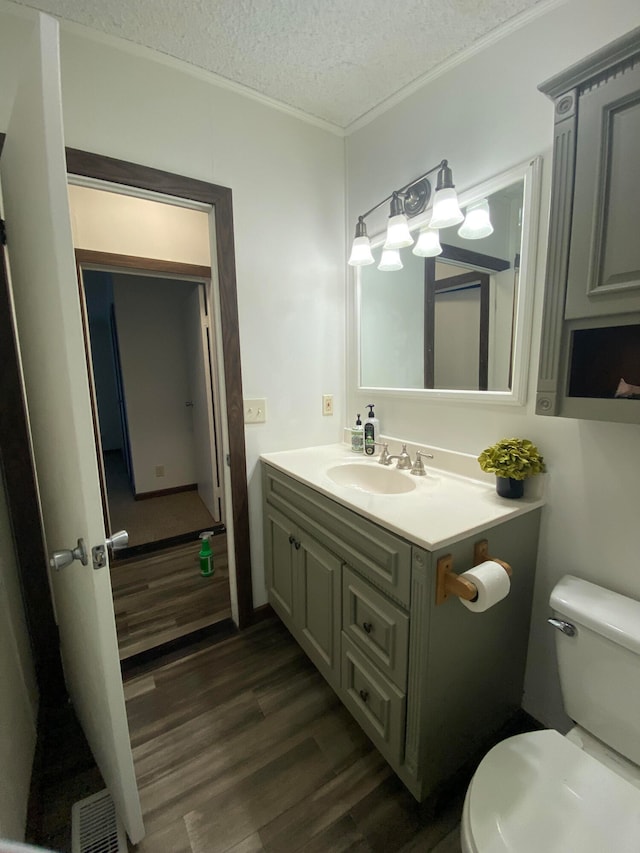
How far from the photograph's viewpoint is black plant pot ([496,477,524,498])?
3.78 ft

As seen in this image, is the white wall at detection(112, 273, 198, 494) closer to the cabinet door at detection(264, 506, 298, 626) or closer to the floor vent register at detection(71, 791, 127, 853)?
the cabinet door at detection(264, 506, 298, 626)

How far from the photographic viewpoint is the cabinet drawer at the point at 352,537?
0.98 metres

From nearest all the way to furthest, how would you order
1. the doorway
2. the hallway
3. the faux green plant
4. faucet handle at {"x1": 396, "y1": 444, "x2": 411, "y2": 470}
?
the faux green plant < faucet handle at {"x1": 396, "y1": 444, "x2": 411, "y2": 470} < the doorway < the hallway

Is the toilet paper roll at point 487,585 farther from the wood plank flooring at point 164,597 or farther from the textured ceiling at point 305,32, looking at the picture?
the textured ceiling at point 305,32

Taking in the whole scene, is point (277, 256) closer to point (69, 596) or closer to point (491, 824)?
point (69, 596)

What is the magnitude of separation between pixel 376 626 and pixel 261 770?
66cm

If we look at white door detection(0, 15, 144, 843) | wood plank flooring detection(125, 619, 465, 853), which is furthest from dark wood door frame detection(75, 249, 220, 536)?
wood plank flooring detection(125, 619, 465, 853)

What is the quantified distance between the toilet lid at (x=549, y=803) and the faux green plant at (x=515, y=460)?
69 cm

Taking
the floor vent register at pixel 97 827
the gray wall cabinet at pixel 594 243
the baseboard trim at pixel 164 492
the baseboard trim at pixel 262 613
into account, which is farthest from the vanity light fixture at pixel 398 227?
the baseboard trim at pixel 164 492

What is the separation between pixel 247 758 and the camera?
122 cm

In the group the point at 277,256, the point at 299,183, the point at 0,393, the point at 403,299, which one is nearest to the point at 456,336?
the point at 403,299

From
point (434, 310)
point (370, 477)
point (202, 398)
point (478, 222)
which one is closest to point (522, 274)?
point (478, 222)

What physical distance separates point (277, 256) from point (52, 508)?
4.55 ft

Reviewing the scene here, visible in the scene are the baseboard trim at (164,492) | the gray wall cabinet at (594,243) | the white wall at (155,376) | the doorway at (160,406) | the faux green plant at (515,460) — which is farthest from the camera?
the baseboard trim at (164,492)
